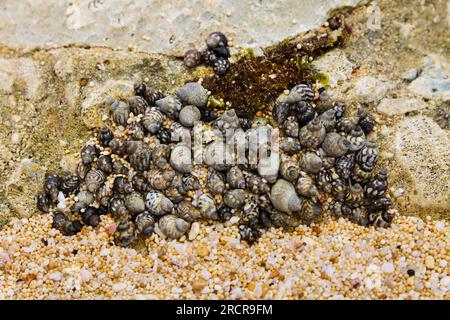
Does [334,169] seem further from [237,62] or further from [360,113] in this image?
[237,62]

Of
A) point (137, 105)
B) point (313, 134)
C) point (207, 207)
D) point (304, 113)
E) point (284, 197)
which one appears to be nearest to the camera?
point (284, 197)

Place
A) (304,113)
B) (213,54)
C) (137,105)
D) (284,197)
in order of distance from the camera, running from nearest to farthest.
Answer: (284,197), (304,113), (137,105), (213,54)

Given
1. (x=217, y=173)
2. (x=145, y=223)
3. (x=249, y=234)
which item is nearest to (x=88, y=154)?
(x=145, y=223)

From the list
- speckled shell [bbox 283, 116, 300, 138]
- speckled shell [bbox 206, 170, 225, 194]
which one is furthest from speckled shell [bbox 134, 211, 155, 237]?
speckled shell [bbox 283, 116, 300, 138]

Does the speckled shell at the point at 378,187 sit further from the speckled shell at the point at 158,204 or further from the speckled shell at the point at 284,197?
the speckled shell at the point at 158,204

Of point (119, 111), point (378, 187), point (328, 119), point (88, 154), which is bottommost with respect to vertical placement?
point (378, 187)

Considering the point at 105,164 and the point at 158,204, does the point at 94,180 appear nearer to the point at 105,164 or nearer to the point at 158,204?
the point at 105,164

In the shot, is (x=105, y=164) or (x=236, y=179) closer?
(x=236, y=179)
